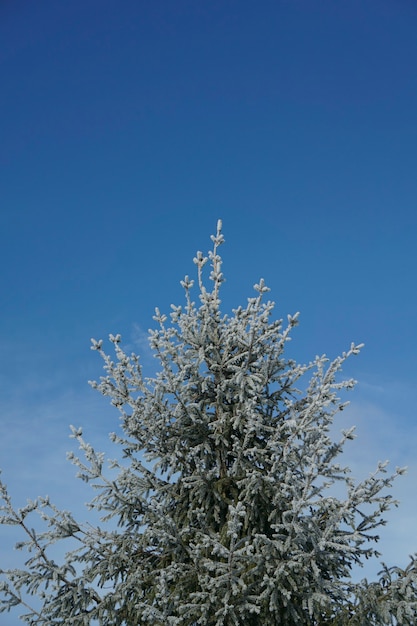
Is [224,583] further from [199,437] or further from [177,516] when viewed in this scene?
[199,437]

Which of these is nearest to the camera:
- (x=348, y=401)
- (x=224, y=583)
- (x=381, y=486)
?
(x=224, y=583)

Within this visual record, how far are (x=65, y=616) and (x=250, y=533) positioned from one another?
3.06 metres

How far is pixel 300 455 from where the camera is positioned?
8.98 meters

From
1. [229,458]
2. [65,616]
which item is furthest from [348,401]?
[65,616]

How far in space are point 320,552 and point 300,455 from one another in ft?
4.34

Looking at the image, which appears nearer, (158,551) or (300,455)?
(300,455)

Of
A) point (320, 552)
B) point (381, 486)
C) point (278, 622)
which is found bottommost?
point (278, 622)

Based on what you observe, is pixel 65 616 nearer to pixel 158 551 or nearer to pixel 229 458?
pixel 158 551

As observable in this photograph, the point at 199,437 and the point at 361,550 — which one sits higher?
the point at 199,437

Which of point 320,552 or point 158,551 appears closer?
point 320,552

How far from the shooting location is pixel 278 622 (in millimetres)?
8500

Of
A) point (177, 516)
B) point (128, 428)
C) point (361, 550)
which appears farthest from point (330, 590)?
point (128, 428)

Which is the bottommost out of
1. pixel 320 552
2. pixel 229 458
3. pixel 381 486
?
pixel 320 552

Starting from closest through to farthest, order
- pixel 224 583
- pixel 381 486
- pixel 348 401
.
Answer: pixel 224 583 → pixel 381 486 → pixel 348 401
